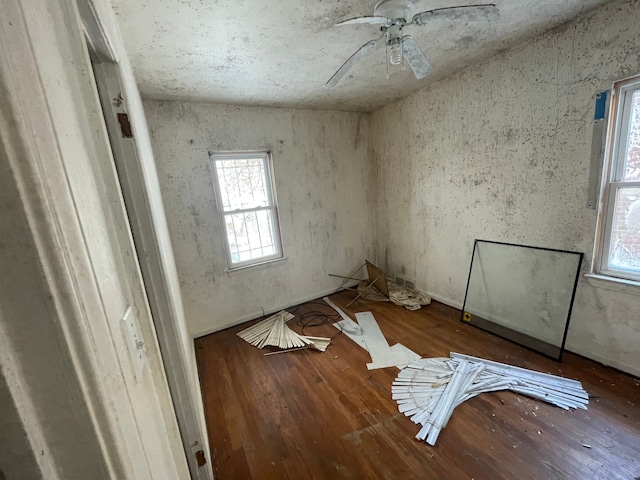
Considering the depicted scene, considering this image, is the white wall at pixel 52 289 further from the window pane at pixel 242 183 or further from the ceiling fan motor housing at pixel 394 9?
the window pane at pixel 242 183

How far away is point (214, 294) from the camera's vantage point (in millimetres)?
3055

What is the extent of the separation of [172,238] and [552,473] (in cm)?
335

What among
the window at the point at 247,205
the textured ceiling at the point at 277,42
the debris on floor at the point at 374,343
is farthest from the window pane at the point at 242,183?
the debris on floor at the point at 374,343

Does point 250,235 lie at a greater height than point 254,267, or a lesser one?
greater

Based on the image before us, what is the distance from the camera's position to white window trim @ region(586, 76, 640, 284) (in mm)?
1798

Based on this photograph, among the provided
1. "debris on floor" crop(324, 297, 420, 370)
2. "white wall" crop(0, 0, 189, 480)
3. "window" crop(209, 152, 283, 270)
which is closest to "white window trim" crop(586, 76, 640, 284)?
"debris on floor" crop(324, 297, 420, 370)

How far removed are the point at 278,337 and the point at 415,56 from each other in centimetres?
273

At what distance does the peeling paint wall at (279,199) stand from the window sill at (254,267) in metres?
0.03

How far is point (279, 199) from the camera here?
3.30 m

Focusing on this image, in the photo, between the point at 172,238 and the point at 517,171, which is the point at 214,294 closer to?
the point at 172,238

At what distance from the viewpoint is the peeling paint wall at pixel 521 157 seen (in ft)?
6.17

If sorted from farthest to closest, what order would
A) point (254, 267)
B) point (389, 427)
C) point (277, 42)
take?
point (254, 267) < point (277, 42) < point (389, 427)

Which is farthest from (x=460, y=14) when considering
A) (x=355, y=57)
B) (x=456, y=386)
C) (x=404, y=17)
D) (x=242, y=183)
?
(x=242, y=183)

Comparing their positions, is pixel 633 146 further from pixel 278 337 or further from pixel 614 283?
pixel 278 337
